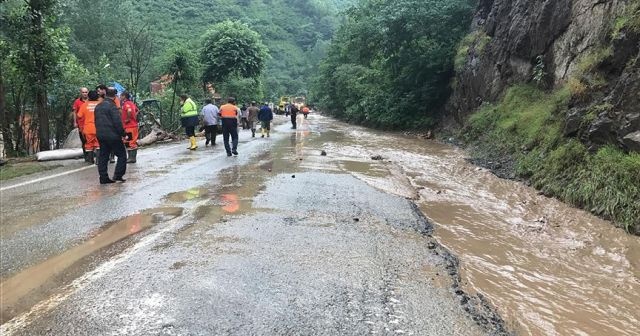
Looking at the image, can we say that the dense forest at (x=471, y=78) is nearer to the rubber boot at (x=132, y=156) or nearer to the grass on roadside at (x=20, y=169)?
the grass on roadside at (x=20, y=169)

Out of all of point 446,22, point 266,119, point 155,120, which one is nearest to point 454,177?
point 266,119

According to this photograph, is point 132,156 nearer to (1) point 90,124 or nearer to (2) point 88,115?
(1) point 90,124

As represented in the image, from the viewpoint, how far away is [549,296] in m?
4.52

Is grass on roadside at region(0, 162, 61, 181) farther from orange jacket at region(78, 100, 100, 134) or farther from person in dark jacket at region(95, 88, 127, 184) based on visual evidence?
person in dark jacket at region(95, 88, 127, 184)

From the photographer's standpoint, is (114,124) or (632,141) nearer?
(632,141)

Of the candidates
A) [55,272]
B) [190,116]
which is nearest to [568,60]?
[190,116]

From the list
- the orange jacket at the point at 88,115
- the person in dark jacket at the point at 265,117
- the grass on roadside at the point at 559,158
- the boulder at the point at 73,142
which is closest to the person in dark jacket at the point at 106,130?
the orange jacket at the point at 88,115

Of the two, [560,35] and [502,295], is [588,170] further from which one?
[560,35]

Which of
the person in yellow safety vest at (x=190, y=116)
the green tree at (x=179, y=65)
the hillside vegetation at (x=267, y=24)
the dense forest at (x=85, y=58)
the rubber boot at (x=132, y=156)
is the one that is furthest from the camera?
the hillside vegetation at (x=267, y=24)

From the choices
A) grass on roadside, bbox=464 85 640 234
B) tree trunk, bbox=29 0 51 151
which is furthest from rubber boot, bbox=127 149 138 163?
grass on roadside, bbox=464 85 640 234

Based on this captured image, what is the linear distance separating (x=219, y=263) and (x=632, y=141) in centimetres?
709

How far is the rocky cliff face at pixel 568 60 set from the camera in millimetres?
9062

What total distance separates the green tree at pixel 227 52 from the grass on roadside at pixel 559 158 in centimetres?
2012

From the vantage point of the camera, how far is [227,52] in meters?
32.8
